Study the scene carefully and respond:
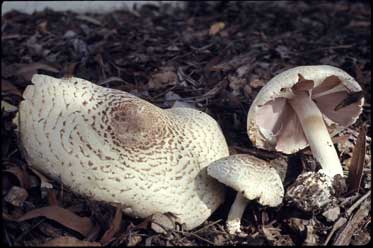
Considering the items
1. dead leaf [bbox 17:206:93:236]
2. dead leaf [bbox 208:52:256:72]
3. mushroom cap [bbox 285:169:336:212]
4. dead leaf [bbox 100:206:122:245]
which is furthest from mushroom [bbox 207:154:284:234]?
dead leaf [bbox 208:52:256:72]

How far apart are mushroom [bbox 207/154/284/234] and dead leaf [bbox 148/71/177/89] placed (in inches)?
46.0

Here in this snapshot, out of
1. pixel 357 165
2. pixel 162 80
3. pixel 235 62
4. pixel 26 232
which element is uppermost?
pixel 235 62

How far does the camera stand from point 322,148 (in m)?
2.89

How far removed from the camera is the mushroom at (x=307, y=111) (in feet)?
8.90

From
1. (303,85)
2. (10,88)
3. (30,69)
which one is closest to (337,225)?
(303,85)

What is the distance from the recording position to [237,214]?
2643mm

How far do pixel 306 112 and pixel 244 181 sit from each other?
79 centimetres

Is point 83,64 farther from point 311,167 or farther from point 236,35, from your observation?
point 311,167

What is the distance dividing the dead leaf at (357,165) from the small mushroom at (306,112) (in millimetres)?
99

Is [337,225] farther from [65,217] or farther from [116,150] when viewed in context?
[65,217]

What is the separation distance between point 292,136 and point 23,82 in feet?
6.65

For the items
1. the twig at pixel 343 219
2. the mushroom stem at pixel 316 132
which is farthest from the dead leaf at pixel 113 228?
the mushroom stem at pixel 316 132

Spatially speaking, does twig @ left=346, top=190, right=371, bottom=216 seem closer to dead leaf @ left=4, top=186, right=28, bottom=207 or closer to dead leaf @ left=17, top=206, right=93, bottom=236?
dead leaf @ left=17, top=206, right=93, bottom=236

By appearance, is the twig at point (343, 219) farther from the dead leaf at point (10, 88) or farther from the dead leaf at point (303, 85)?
the dead leaf at point (10, 88)
